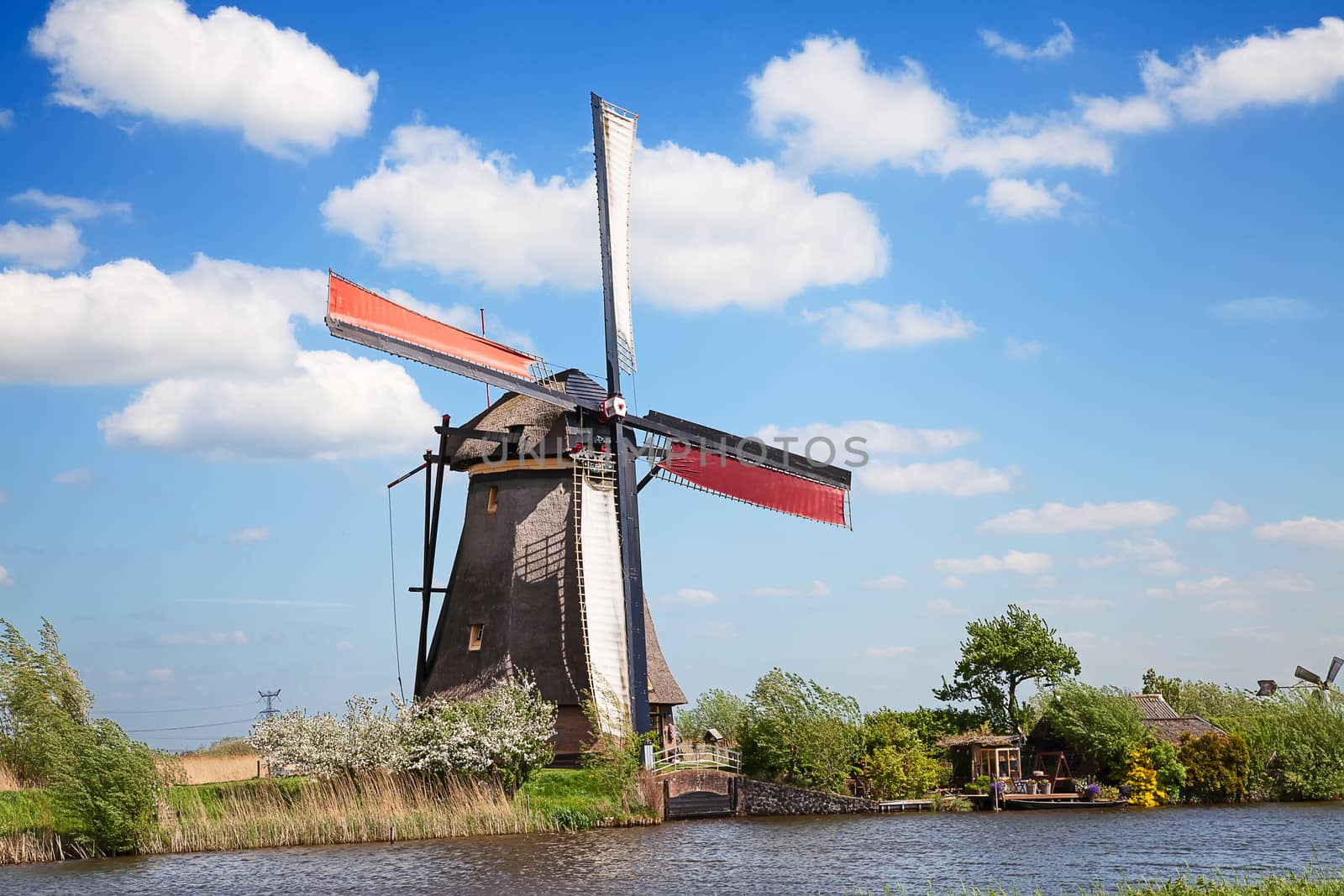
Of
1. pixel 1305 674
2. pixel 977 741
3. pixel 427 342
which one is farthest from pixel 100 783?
pixel 1305 674

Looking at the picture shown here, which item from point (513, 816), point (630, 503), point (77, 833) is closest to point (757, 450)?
point (630, 503)

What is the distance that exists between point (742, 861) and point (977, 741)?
16.1 m

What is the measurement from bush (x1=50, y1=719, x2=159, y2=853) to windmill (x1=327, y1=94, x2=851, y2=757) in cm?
792

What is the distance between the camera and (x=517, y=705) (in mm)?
27188

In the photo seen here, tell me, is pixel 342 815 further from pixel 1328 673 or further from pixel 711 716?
pixel 1328 673

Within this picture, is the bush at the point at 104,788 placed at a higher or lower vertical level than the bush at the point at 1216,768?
higher

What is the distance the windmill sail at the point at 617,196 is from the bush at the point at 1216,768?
60.0ft

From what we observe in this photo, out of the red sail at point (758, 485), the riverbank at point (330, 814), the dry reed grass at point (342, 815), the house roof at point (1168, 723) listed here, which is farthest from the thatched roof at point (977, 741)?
the dry reed grass at point (342, 815)

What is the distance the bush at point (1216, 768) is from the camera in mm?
34375

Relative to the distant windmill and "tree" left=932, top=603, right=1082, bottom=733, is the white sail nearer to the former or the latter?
"tree" left=932, top=603, right=1082, bottom=733

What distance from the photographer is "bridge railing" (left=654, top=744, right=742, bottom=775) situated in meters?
29.7

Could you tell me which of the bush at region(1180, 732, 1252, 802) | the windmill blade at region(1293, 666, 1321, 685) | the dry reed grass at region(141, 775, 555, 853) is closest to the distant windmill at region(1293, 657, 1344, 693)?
the windmill blade at region(1293, 666, 1321, 685)

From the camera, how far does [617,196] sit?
104 ft

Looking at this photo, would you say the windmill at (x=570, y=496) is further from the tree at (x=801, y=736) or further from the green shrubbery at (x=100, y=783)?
the green shrubbery at (x=100, y=783)
